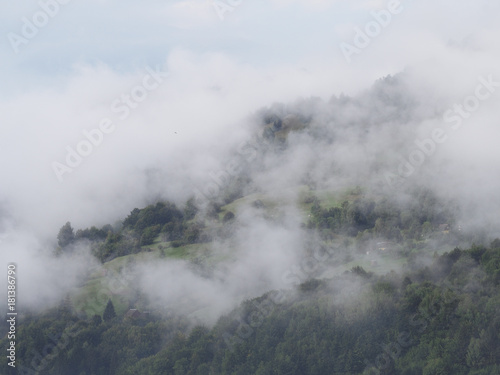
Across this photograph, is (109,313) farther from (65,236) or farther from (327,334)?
(65,236)

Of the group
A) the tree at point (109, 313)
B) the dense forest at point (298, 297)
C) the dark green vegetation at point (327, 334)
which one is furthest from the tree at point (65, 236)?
the dark green vegetation at point (327, 334)

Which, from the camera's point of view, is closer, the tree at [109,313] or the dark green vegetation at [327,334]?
the dark green vegetation at [327,334]

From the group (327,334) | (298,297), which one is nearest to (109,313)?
(298,297)

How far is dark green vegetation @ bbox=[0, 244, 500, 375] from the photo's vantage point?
143 feet

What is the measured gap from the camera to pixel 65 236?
270 feet

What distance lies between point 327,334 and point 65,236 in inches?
1968

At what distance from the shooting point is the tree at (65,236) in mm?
81500

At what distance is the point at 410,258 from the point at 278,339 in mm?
17580

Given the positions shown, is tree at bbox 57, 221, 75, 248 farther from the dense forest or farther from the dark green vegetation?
the dark green vegetation

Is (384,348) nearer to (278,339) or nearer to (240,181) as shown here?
(278,339)

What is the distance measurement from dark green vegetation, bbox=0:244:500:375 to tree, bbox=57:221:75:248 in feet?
83.8

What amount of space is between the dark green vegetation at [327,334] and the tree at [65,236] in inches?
1005

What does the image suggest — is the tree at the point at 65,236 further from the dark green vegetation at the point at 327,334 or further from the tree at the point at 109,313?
the dark green vegetation at the point at 327,334

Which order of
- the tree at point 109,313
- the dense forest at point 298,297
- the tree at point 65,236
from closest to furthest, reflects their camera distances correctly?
the dense forest at point 298,297, the tree at point 109,313, the tree at point 65,236
